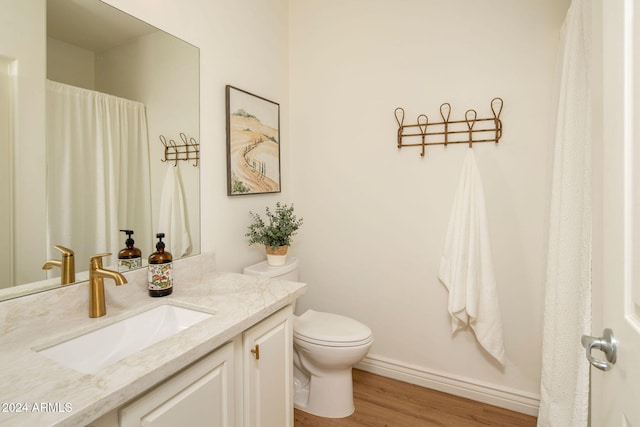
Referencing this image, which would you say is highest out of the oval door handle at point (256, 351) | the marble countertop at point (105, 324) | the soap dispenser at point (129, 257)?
the soap dispenser at point (129, 257)

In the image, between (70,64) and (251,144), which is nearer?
(70,64)

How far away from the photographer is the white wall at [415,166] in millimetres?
1865

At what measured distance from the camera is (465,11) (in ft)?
6.48

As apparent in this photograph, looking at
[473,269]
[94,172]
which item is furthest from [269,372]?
[473,269]

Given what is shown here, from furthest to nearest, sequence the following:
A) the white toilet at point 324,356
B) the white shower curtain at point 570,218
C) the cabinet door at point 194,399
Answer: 1. the white toilet at point 324,356
2. the white shower curtain at point 570,218
3. the cabinet door at point 194,399

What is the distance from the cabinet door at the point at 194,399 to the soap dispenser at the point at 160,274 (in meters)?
0.45

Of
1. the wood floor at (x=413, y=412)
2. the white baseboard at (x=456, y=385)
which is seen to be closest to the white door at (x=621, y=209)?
the wood floor at (x=413, y=412)

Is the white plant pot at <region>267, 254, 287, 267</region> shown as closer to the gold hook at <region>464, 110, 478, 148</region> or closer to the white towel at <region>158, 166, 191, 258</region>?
the white towel at <region>158, 166, 191, 258</region>

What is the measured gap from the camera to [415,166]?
2.14m

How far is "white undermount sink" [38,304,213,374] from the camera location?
101 cm

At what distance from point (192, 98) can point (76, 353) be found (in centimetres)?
124

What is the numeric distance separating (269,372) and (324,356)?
1.70ft

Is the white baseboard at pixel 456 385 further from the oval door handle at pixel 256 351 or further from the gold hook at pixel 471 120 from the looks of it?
the gold hook at pixel 471 120

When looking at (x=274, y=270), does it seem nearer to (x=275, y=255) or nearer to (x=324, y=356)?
(x=275, y=255)
